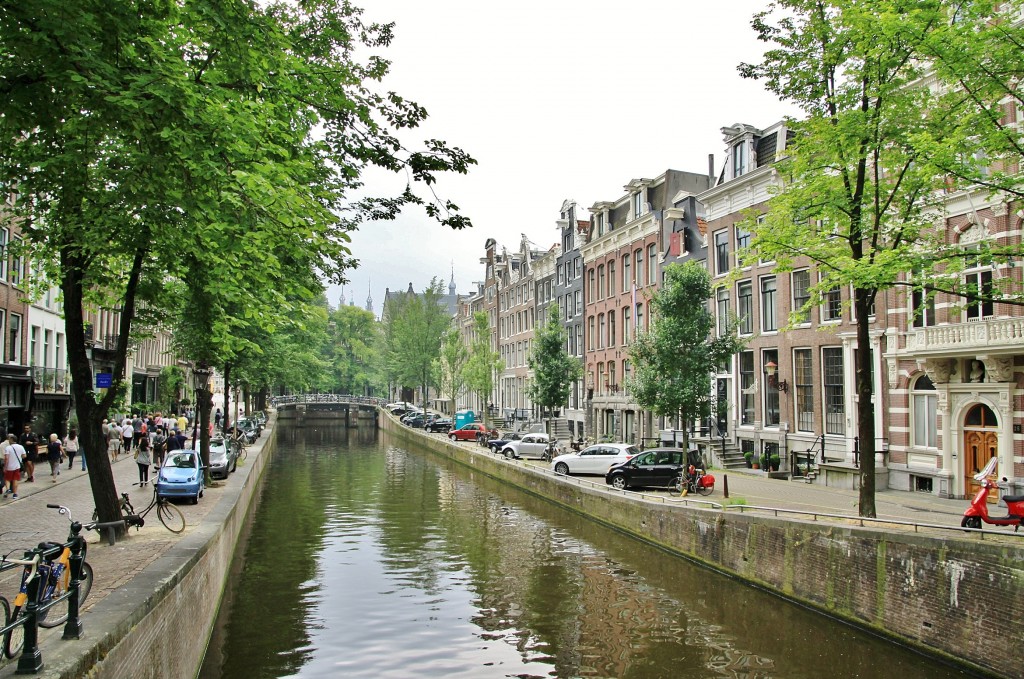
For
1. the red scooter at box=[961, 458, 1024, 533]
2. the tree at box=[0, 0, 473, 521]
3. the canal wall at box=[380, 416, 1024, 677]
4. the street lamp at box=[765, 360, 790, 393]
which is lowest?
the canal wall at box=[380, 416, 1024, 677]

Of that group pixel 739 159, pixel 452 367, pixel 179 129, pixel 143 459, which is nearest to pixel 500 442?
A: pixel 739 159

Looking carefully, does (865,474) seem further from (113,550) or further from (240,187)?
(113,550)

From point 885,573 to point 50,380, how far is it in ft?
106

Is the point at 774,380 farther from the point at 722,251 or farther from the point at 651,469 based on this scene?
the point at 651,469

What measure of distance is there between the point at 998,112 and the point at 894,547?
A: 8.11 metres

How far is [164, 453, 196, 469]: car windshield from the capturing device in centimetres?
2108

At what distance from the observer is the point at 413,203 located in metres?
8.20

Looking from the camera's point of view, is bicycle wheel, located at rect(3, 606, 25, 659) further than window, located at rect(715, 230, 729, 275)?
No

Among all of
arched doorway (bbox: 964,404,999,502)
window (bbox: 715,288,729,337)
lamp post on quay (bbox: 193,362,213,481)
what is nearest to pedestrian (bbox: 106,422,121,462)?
lamp post on quay (bbox: 193,362,213,481)

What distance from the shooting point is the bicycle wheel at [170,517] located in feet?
50.2

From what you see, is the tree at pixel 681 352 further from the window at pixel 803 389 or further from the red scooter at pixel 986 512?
the red scooter at pixel 986 512

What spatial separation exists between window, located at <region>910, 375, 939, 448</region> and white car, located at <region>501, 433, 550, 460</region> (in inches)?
781

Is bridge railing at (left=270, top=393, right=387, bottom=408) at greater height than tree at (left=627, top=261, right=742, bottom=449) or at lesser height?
lesser

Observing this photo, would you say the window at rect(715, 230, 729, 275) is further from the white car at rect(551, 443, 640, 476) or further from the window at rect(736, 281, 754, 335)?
the white car at rect(551, 443, 640, 476)
